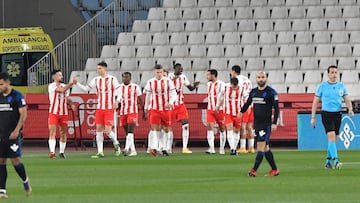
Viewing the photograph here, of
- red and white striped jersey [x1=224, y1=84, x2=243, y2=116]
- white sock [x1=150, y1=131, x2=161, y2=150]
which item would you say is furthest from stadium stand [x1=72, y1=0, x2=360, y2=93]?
white sock [x1=150, y1=131, x2=161, y2=150]

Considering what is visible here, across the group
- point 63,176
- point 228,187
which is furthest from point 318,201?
point 63,176

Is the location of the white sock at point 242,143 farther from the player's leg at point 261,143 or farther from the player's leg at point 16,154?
the player's leg at point 16,154

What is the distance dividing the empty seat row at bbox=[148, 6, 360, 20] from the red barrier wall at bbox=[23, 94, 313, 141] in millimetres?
7256

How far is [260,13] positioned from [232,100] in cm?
1156

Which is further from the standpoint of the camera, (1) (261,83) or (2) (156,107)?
(2) (156,107)

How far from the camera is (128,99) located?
26.7 metres

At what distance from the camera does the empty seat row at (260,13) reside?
38094mm

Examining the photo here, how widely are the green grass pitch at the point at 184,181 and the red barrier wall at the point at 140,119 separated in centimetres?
619

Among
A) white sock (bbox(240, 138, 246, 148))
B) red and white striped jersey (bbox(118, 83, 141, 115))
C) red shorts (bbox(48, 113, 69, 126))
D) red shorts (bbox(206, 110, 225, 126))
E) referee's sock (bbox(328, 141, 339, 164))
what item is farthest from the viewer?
white sock (bbox(240, 138, 246, 148))

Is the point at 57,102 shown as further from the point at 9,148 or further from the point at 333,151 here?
the point at 9,148

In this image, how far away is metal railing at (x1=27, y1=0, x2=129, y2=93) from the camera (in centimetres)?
3641

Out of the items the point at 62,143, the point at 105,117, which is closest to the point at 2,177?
the point at 105,117

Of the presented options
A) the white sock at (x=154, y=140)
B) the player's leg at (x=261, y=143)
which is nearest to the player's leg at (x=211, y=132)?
the white sock at (x=154, y=140)

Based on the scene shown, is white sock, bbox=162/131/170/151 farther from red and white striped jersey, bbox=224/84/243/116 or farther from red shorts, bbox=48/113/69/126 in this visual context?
red shorts, bbox=48/113/69/126
